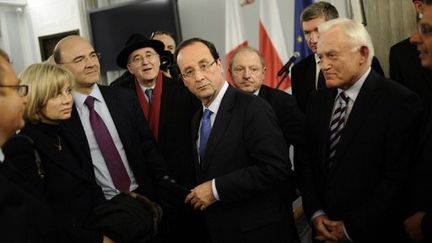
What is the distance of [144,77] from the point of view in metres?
2.42

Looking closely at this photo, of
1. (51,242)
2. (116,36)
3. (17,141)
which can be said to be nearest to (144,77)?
(17,141)

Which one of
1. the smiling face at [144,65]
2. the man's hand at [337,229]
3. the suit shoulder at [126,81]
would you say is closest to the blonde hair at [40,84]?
the smiling face at [144,65]

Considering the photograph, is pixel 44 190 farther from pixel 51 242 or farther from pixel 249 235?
pixel 249 235

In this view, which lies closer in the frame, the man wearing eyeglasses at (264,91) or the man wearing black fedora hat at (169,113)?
the man wearing eyeglasses at (264,91)

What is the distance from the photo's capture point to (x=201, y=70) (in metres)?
1.78

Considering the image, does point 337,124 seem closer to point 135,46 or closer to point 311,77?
point 311,77

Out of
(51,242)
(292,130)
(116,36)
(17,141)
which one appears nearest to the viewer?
(51,242)

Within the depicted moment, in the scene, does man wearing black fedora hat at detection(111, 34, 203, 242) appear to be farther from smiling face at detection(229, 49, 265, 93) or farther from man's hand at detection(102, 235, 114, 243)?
man's hand at detection(102, 235, 114, 243)

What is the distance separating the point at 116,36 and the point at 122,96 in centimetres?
291

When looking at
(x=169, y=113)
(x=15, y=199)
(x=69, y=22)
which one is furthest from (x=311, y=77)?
(x=69, y=22)

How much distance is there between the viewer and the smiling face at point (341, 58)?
1531 millimetres

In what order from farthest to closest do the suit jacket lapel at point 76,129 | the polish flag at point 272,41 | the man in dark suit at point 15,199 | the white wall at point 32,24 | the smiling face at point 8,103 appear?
1. the white wall at point 32,24
2. the polish flag at point 272,41
3. the suit jacket lapel at point 76,129
4. the smiling face at point 8,103
5. the man in dark suit at point 15,199

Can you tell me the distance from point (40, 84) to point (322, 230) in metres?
1.36

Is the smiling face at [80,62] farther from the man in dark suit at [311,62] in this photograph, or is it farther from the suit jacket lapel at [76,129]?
the man in dark suit at [311,62]
